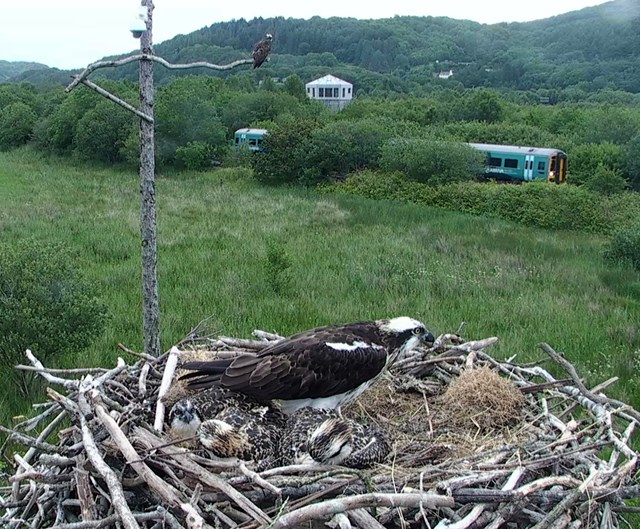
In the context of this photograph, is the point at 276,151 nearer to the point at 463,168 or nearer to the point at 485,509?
the point at 463,168

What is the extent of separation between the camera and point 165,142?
135 feet

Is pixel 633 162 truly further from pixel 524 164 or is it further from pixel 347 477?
pixel 347 477

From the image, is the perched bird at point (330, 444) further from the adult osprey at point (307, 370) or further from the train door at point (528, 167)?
the train door at point (528, 167)

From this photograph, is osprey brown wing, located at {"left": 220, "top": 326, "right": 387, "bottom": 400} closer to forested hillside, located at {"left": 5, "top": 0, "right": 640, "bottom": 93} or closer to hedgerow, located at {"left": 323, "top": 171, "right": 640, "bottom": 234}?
hedgerow, located at {"left": 323, "top": 171, "right": 640, "bottom": 234}

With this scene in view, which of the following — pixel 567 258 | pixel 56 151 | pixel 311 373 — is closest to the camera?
pixel 311 373

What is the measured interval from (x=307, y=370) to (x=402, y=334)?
0.84 m

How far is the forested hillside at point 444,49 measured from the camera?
98.0 meters

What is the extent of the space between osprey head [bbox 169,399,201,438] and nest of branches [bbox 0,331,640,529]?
11cm

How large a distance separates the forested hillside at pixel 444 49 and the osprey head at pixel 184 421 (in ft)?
278

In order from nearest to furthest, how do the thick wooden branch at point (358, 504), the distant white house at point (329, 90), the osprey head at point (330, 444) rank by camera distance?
the thick wooden branch at point (358, 504) → the osprey head at point (330, 444) → the distant white house at point (329, 90)

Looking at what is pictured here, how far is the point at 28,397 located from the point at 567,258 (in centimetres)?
1480

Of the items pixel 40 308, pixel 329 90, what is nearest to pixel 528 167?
pixel 40 308

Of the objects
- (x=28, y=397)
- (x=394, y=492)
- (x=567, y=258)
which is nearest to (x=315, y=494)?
(x=394, y=492)

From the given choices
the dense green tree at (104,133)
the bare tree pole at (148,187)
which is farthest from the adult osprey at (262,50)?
the dense green tree at (104,133)
